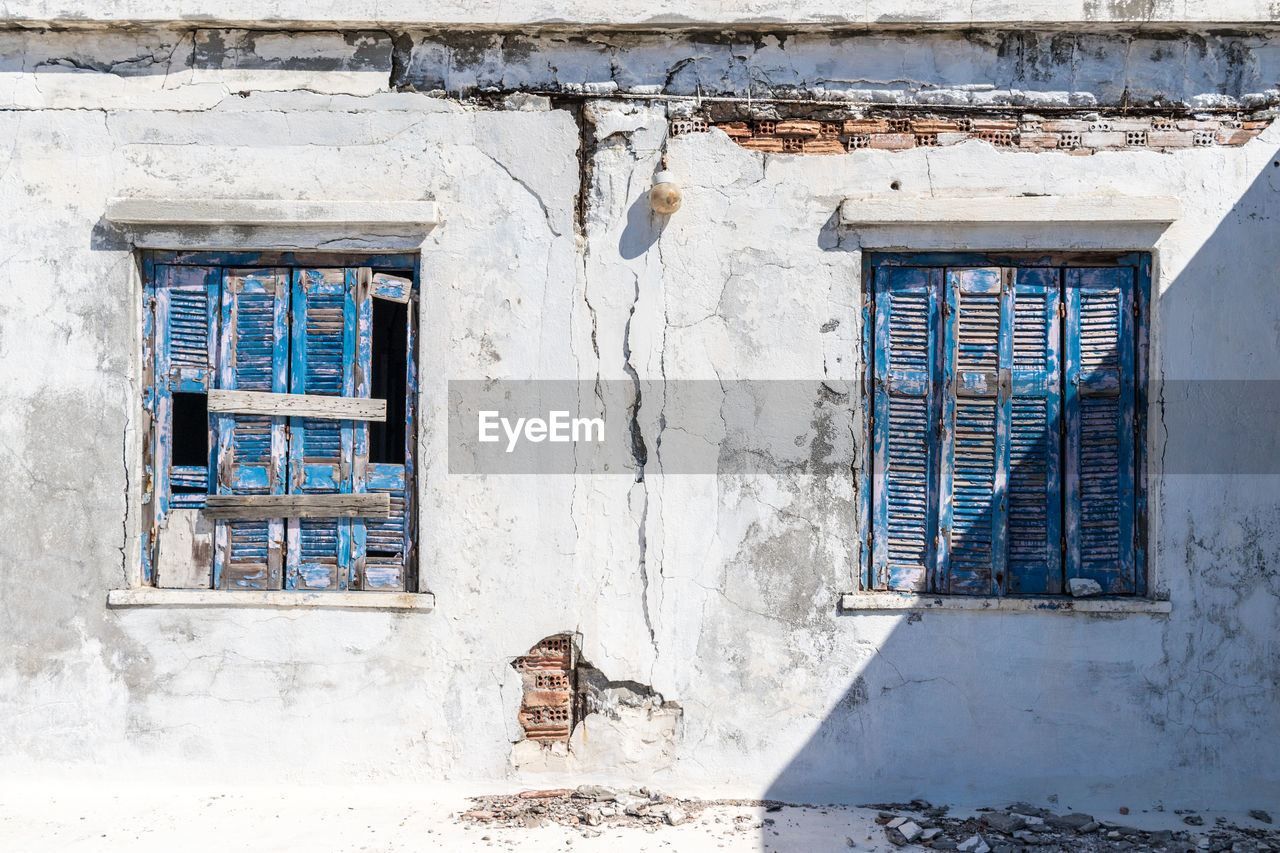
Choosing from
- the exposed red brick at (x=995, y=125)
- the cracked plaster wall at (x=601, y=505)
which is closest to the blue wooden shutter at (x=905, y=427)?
the cracked plaster wall at (x=601, y=505)

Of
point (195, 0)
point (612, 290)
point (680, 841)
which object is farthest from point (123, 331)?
point (680, 841)

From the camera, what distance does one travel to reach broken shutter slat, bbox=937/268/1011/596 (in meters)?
4.31

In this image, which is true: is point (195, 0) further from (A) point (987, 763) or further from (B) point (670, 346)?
(A) point (987, 763)

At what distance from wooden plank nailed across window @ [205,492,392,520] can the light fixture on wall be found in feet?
6.18

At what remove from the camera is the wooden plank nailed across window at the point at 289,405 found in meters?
4.36

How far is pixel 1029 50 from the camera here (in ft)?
14.0

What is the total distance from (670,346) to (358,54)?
2029 mm

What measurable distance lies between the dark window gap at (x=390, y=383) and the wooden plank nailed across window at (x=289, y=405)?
5.1 inches

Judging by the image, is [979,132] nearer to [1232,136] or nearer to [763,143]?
[763,143]

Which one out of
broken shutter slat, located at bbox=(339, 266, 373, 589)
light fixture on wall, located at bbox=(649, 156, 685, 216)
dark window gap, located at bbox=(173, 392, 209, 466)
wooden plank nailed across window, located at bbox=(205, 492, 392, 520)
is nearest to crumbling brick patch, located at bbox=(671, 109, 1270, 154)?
light fixture on wall, located at bbox=(649, 156, 685, 216)

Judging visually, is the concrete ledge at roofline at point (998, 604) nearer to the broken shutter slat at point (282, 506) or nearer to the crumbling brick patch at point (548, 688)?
the crumbling brick patch at point (548, 688)

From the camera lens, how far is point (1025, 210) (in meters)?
4.16

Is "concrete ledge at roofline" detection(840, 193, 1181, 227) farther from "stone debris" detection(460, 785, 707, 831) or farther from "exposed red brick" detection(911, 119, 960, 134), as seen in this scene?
"stone debris" detection(460, 785, 707, 831)

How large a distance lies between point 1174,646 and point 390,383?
417cm
